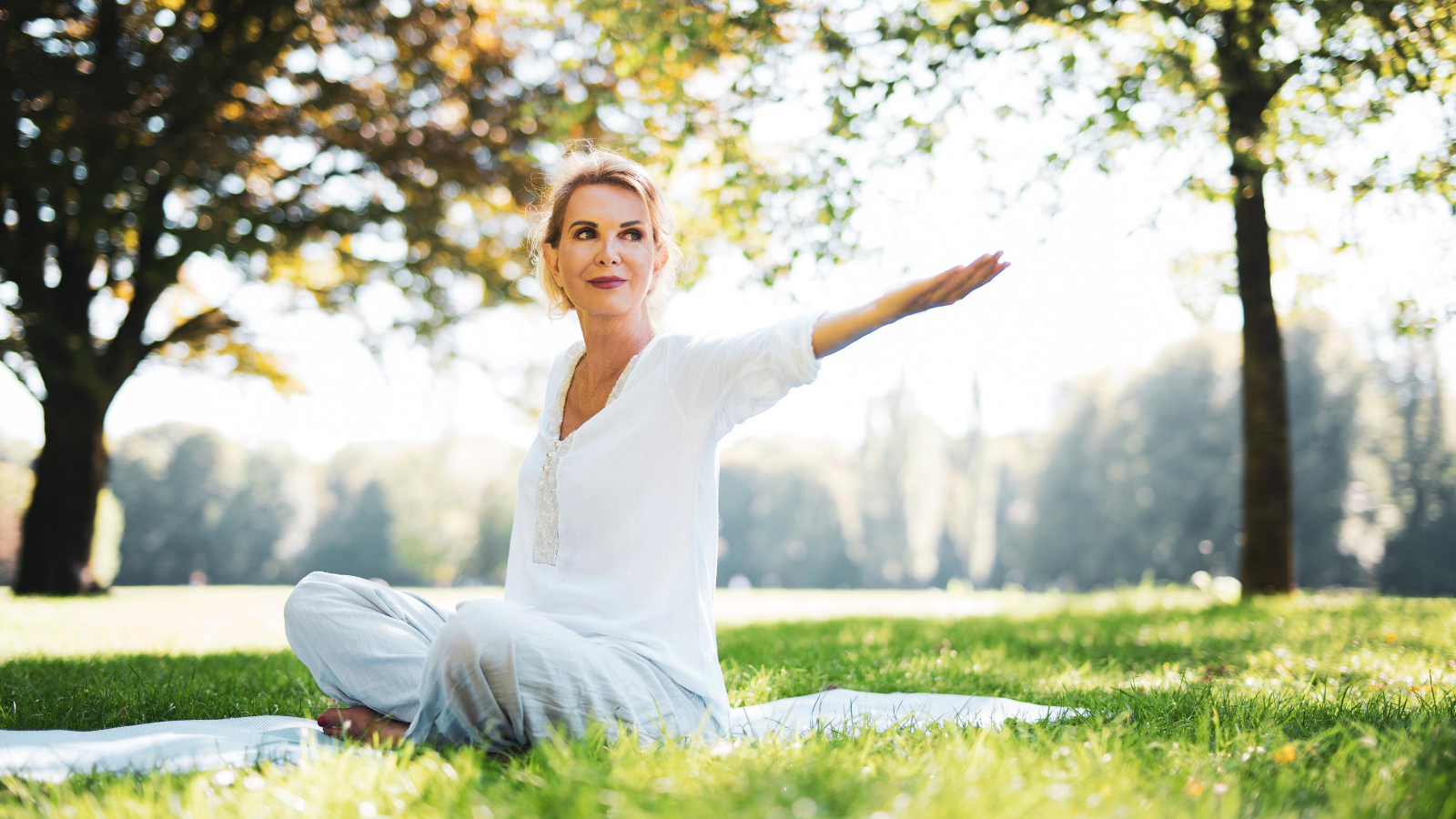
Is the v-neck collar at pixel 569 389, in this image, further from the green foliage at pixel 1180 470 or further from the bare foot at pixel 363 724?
the green foliage at pixel 1180 470

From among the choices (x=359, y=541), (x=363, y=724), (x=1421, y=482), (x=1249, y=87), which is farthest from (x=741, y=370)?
(x=359, y=541)

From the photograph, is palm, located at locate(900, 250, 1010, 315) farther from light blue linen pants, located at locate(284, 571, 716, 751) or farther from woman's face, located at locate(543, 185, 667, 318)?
light blue linen pants, located at locate(284, 571, 716, 751)

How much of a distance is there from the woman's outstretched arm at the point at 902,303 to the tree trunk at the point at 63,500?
12836mm

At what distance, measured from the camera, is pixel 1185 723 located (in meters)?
2.75

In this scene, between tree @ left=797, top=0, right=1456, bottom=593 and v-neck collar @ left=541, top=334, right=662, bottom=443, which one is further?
tree @ left=797, top=0, right=1456, bottom=593

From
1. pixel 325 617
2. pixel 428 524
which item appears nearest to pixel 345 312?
pixel 325 617

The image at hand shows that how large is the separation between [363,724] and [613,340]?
139cm

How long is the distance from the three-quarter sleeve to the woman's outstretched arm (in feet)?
0.15

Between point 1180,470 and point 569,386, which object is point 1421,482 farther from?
point 569,386

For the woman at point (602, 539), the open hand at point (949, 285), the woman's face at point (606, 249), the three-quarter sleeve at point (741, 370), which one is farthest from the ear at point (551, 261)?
the open hand at point (949, 285)

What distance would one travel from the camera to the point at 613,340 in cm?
281

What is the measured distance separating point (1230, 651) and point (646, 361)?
13.9 ft

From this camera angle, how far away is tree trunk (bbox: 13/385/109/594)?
39.0 feet

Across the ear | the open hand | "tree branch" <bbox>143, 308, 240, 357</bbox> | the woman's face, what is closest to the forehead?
the woman's face
